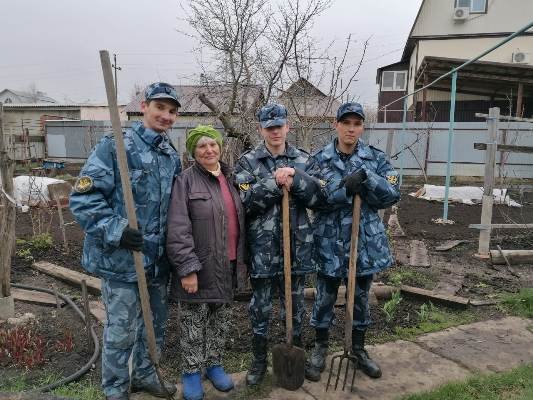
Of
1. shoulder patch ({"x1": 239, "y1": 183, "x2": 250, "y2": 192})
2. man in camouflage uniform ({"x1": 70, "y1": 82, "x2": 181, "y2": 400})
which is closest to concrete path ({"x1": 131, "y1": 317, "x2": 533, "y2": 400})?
man in camouflage uniform ({"x1": 70, "y1": 82, "x2": 181, "y2": 400})

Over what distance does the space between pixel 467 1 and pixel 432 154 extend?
8.22m

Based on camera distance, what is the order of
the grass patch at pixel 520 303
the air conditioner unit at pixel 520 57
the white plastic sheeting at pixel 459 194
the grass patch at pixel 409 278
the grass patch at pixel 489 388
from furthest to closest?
the air conditioner unit at pixel 520 57
the white plastic sheeting at pixel 459 194
the grass patch at pixel 409 278
the grass patch at pixel 520 303
the grass patch at pixel 489 388

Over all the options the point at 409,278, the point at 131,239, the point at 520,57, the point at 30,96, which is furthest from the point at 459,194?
the point at 30,96

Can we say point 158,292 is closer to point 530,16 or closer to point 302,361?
point 302,361

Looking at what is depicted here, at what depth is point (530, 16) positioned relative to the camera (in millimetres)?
18516

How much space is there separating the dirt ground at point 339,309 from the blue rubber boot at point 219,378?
271 millimetres

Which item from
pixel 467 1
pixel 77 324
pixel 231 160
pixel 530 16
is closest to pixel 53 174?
pixel 231 160

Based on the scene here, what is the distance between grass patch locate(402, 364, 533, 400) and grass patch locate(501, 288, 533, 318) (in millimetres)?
1248

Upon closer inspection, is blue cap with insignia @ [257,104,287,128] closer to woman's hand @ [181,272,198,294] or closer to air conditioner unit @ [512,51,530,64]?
woman's hand @ [181,272,198,294]

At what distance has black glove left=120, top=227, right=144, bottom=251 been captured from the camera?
7.43 feet

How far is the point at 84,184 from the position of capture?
2328 millimetres

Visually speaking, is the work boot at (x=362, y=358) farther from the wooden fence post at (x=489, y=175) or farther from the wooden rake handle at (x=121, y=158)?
the wooden fence post at (x=489, y=175)

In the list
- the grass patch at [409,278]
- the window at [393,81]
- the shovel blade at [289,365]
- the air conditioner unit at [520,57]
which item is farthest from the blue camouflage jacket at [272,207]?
the window at [393,81]

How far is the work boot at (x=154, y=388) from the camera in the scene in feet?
8.99
